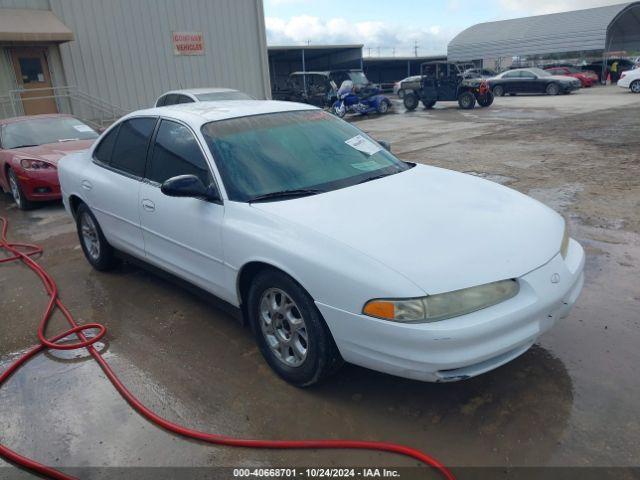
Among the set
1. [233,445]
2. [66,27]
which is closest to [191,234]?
[233,445]

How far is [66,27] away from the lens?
1407 centimetres

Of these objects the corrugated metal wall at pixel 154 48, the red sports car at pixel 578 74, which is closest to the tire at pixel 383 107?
the corrugated metal wall at pixel 154 48

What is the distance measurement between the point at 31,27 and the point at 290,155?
12999 mm

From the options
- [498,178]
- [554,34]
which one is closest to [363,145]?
[498,178]

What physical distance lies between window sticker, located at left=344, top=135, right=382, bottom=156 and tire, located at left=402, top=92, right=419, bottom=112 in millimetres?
19416

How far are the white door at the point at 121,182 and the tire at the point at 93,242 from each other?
173 mm

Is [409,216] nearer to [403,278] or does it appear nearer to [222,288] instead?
[403,278]

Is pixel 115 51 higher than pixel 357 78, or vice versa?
pixel 115 51

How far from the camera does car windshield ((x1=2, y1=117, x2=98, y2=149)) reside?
27.7ft

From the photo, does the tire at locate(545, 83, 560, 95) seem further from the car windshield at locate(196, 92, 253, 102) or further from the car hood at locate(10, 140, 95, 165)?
the car hood at locate(10, 140, 95, 165)

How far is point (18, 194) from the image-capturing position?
8.07 m

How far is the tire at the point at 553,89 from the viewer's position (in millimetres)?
26434

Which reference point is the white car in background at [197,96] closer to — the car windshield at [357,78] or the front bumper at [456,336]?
the front bumper at [456,336]

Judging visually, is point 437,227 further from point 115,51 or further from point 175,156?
point 115,51
